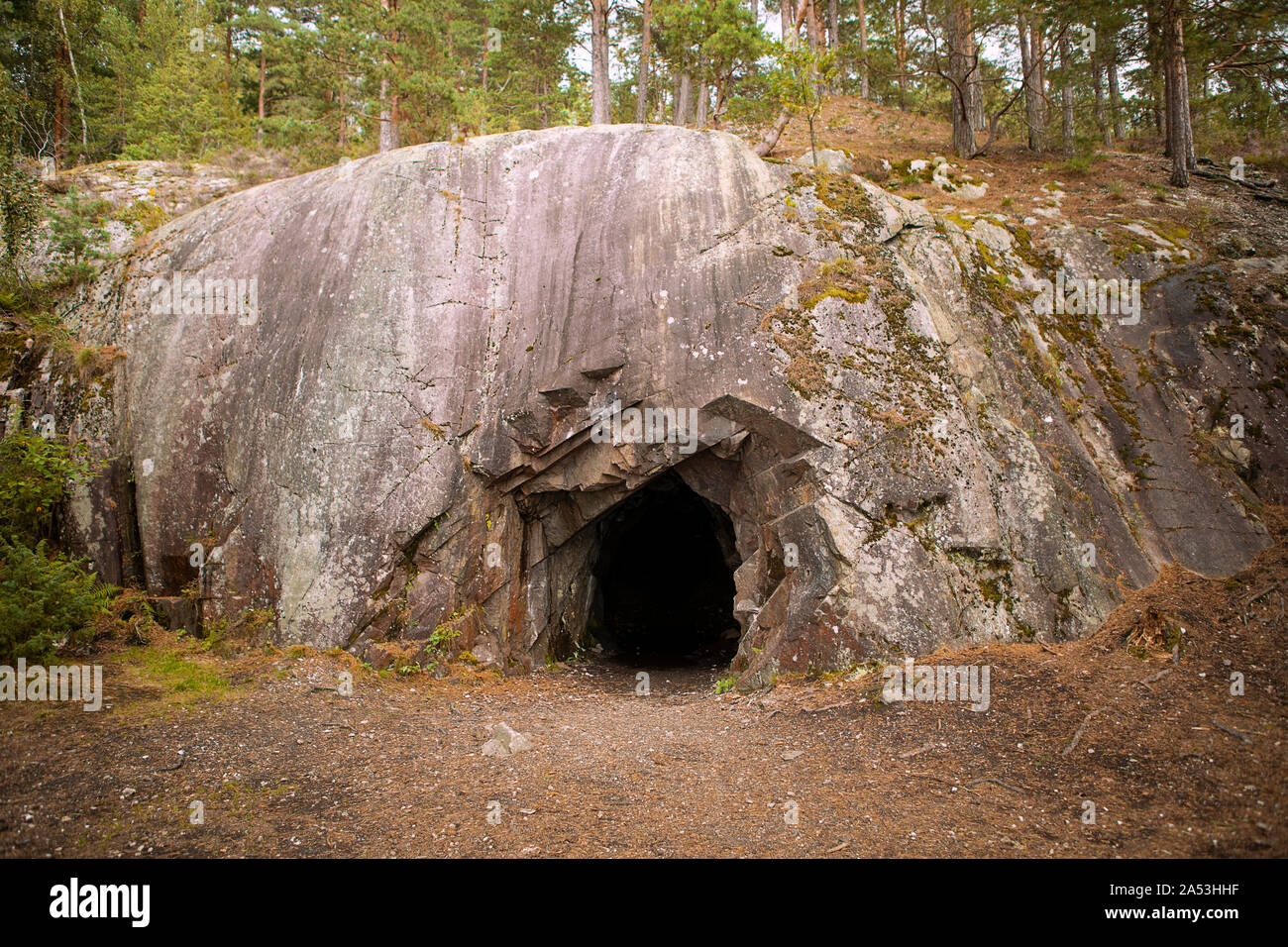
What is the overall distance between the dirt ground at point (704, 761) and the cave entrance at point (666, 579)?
5.93 m

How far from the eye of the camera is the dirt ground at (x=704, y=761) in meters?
4.73

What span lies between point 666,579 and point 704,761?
43.9 ft

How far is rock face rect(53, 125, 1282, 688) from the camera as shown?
329 inches

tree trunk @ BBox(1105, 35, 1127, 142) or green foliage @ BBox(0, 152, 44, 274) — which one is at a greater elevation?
tree trunk @ BBox(1105, 35, 1127, 142)

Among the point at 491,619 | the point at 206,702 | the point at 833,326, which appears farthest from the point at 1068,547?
the point at 206,702

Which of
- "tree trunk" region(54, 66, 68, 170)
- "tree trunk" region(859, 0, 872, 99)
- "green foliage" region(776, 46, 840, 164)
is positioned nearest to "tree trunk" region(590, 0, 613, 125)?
"green foliage" region(776, 46, 840, 164)

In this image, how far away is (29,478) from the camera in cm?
842

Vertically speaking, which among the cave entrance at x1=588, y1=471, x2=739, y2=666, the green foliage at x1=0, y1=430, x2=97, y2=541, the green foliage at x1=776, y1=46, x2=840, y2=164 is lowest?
the cave entrance at x1=588, y1=471, x2=739, y2=666

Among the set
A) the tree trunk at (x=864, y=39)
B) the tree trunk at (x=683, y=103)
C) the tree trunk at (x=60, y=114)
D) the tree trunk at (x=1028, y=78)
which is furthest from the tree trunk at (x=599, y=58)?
the tree trunk at (x=60, y=114)

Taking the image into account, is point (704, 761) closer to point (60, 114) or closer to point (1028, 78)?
point (1028, 78)

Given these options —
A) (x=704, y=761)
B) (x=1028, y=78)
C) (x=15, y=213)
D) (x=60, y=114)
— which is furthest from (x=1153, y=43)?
(x=60, y=114)

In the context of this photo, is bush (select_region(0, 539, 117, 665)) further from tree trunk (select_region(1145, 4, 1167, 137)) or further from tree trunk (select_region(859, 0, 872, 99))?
tree trunk (select_region(859, 0, 872, 99))

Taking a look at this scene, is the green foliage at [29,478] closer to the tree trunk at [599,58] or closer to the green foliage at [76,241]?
the green foliage at [76,241]

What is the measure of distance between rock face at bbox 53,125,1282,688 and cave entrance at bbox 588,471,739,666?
3.68 meters
